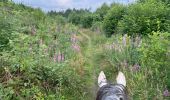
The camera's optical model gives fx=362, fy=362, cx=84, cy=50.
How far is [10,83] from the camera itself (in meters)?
6.68

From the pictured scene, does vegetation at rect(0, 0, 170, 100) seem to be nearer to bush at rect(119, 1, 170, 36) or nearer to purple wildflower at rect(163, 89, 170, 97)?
purple wildflower at rect(163, 89, 170, 97)

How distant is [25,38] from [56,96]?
4.92ft

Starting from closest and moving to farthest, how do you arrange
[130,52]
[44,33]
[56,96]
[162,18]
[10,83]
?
[10,83], [56,96], [130,52], [44,33], [162,18]

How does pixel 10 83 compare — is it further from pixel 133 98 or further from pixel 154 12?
pixel 154 12

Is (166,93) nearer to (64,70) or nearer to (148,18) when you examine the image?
(64,70)

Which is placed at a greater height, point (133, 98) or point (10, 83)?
point (10, 83)

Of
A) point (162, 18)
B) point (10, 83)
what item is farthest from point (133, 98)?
point (162, 18)

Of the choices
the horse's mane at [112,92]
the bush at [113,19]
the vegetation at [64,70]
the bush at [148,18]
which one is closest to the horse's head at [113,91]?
the horse's mane at [112,92]

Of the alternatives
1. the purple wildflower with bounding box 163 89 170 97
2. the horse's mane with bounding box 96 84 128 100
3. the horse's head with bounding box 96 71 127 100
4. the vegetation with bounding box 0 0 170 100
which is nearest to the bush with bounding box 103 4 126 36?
the vegetation with bounding box 0 0 170 100

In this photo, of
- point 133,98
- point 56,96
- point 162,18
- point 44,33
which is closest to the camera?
point 56,96

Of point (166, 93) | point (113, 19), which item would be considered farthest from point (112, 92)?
point (113, 19)

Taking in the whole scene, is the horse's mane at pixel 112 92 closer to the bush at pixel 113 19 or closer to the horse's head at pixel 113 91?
the horse's head at pixel 113 91

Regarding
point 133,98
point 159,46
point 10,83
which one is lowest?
point 133,98

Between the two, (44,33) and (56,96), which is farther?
(44,33)
